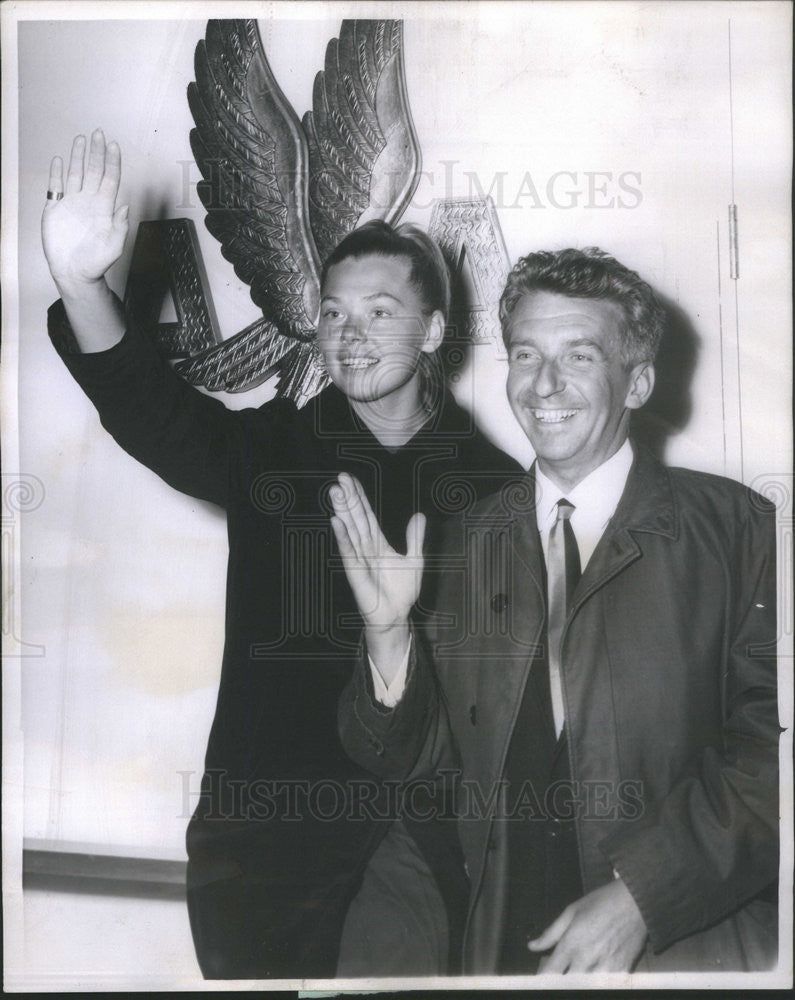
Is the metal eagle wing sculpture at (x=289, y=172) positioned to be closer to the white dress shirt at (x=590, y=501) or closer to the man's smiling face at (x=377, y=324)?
the man's smiling face at (x=377, y=324)

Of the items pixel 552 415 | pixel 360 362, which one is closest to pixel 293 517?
pixel 360 362

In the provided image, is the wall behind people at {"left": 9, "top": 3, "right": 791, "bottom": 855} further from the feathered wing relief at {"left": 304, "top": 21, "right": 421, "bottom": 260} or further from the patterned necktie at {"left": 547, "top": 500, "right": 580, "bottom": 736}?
the patterned necktie at {"left": 547, "top": 500, "right": 580, "bottom": 736}

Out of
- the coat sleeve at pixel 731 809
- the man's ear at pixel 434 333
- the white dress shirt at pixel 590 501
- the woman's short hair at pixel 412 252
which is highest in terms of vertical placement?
the woman's short hair at pixel 412 252

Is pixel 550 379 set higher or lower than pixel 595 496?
higher

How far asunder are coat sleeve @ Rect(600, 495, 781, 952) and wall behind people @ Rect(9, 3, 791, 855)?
283 millimetres

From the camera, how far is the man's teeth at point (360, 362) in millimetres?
2273

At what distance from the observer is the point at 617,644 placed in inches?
86.5

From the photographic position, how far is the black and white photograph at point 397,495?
222 cm

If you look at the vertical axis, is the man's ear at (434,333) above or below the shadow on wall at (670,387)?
above

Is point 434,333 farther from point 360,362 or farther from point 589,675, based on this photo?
point 589,675

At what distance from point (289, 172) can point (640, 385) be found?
94 cm

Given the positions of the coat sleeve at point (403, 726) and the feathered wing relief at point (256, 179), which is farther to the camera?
the feathered wing relief at point (256, 179)

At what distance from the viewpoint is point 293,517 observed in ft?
7.45

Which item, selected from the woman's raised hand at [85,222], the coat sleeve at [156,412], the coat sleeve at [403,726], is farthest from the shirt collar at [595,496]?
the woman's raised hand at [85,222]
